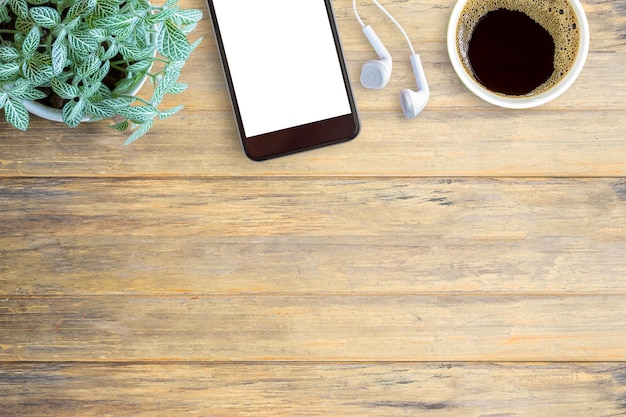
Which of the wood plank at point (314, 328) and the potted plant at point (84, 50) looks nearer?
the potted plant at point (84, 50)

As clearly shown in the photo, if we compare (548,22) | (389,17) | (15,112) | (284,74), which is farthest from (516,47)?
(15,112)

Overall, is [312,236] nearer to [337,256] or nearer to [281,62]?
[337,256]

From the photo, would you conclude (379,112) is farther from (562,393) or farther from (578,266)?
(562,393)

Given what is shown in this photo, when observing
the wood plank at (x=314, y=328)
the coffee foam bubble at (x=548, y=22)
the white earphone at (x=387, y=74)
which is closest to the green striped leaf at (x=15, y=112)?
the wood plank at (x=314, y=328)

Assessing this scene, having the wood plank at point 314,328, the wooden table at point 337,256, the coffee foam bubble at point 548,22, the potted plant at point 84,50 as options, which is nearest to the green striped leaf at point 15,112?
the potted plant at point 84,50

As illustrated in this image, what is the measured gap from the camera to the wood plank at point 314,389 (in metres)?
0.82

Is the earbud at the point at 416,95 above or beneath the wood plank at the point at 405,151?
above

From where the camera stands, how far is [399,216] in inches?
32.4

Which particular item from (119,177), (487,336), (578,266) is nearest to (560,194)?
(578,266)

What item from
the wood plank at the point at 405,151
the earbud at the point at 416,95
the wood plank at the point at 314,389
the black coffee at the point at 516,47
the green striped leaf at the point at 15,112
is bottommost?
the wood plank at the point at 314,389

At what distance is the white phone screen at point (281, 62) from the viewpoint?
2.57 feet

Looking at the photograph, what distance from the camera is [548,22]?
785 millimetres

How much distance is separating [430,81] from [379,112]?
0.26 feet

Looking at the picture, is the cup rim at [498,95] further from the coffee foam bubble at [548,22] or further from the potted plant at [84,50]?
the potted plant at [84,50]
